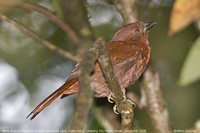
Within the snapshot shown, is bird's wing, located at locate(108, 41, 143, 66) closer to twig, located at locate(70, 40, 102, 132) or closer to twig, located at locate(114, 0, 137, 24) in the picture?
twig, located at locate(114, 0, 137, 24)

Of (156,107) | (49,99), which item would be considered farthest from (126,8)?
(49,99)

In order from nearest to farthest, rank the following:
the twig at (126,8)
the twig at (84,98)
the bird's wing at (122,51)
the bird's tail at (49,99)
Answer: the twig at (84,98) < the bird's tail at (49,99) < the bird's wing at (122,51) < the twig at (126,8)

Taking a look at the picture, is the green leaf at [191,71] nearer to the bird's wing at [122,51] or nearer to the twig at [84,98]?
the twig at [84,98]

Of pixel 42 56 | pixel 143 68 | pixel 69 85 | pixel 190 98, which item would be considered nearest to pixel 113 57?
pixel 143 68

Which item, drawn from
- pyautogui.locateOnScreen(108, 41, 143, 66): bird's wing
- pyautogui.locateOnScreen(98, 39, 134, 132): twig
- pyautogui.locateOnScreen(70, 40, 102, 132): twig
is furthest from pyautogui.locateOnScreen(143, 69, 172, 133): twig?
pyautogui.locateOnScreen(70, 40, 102, 132): twig

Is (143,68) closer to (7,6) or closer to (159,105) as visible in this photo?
(159,105)

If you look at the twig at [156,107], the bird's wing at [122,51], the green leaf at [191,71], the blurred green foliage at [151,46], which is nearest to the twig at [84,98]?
the green leaf at [191,71]
